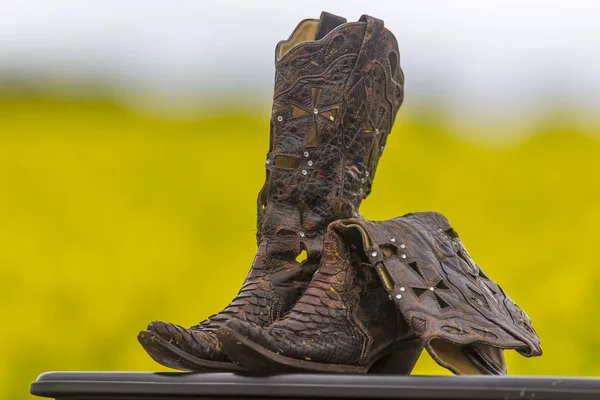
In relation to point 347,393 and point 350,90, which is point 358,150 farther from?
point 347,393

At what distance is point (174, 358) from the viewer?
5.43 ft

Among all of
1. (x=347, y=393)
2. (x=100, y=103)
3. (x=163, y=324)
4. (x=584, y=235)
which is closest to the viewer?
(x=347, y=393)

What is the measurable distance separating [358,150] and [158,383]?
25.1 inches

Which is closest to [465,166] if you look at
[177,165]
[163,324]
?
[177,165]

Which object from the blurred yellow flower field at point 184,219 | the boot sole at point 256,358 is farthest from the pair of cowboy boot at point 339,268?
the blurred yellow flower field at point 184,219

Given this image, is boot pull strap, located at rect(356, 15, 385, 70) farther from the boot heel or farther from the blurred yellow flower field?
the blurred yellow flower field

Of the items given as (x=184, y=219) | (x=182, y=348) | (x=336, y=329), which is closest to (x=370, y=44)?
(x=336, y=329)

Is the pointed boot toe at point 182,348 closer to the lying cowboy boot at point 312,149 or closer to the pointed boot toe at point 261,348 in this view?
the pointed boot toe at point 261,348

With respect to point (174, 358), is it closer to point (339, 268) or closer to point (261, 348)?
point (261, 348)

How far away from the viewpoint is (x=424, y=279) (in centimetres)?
171

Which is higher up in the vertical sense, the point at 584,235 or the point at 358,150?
the point at 358,150

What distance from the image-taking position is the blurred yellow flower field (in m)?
3.12

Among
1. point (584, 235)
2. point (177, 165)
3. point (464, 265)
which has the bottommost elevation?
point (584, 235)

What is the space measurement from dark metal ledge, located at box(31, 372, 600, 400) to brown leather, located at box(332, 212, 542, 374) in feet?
0.67
